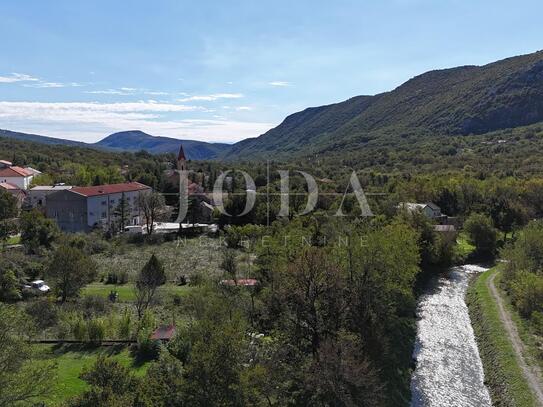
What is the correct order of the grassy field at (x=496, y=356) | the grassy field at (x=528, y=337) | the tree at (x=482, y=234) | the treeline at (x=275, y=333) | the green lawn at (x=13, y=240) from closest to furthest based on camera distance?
the treeline at (x=275, y=333), the grassy field at (x=496, y=356), the grassy field at (x=528, y=337), the green lawn at (x=13, y=240), the tree at (x=482, y=234)

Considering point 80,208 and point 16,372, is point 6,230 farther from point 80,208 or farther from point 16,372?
point 16,372

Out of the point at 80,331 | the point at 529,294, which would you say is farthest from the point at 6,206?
the point at 529,294

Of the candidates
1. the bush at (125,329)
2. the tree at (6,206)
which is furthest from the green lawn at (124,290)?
the tree at (6,206)

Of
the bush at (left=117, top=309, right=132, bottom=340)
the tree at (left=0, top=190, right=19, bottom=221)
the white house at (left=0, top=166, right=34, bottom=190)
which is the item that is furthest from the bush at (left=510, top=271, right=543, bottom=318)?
the white house at (left=0, top=166, right=34, bottom=190)

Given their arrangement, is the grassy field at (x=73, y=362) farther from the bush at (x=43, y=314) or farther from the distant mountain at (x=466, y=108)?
the distant mountain at (x=466, y=108)

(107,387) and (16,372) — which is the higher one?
(16,372)

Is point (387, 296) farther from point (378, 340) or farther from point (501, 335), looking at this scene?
point (501, 335)

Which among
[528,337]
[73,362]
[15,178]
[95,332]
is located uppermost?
[15,178]

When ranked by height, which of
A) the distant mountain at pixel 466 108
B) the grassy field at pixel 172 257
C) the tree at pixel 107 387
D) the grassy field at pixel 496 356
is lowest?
the grassy field at pixel 172 257
